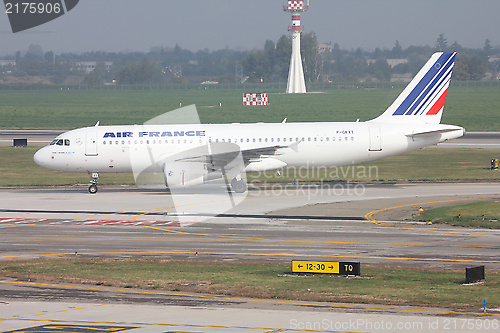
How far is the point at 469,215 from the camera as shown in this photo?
43406 mm

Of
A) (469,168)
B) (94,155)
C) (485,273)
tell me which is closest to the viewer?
(485,273)

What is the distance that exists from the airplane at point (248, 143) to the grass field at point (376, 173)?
5.49 metres

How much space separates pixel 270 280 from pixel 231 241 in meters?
8.99

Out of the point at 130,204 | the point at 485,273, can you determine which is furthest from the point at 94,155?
the point at 485,273

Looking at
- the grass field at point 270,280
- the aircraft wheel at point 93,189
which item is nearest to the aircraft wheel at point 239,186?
the aircraft wheel at point 93,189

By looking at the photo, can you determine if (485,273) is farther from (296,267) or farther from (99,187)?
(99,187)

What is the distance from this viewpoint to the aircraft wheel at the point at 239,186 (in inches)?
2126

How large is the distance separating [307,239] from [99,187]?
85.2 feet

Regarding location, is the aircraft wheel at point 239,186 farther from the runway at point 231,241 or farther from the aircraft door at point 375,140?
the aircraft door at point 375,140

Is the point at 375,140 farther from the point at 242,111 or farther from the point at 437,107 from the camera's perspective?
the point at 242,111

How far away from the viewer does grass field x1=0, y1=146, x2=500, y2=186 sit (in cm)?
6059

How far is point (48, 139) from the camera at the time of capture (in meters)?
96.1

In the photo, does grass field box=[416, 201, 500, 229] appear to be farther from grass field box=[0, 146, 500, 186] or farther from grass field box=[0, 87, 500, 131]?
grass field box=[0, 87, 500, 131]

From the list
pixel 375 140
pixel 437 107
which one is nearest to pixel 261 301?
pixel 375 140
